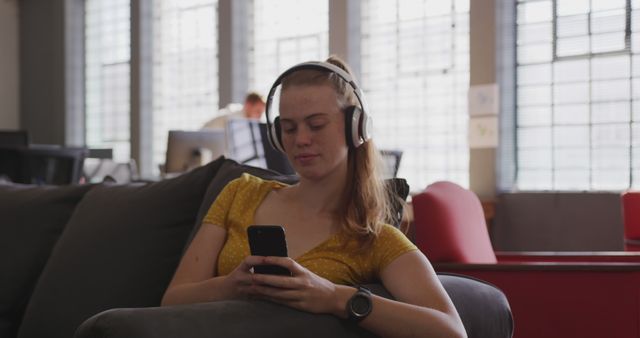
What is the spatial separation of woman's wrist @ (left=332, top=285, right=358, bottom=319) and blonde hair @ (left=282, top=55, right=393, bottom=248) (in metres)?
0.31

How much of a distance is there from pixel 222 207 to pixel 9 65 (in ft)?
34.8

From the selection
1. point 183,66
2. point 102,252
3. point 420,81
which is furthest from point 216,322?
point 183,66

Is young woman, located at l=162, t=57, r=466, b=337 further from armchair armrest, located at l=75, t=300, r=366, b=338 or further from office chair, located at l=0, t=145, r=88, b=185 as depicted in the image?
office chair, located at l=0, t=145, r=88, b=185

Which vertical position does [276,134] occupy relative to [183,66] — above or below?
below

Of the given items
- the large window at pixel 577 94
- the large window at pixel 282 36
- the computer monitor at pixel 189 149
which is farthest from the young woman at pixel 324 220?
the large window at pixel 282 36

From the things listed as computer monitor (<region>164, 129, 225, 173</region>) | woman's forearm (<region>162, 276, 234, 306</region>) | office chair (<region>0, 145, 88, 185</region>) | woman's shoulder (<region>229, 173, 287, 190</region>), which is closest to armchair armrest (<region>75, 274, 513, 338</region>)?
woman's forearm (<region>162, 276, 234, 306</region>)

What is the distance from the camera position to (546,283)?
242cm

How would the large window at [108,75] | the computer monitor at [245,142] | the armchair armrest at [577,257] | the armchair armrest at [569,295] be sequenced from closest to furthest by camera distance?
1. the armchair armrest at [569,295]
2. the armchair armrest at [577,257]
3. the computer monitor at [245,142]
4. the large window at [108,75]

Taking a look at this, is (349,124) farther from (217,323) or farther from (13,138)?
(13,138)

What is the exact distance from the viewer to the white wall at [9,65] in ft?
37.4

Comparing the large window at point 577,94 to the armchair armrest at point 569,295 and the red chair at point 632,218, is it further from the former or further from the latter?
the armchair armrest at point 569,295

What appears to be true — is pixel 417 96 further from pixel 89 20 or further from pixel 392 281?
A: pixel 392 281

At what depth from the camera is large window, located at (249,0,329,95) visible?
857 centimetres

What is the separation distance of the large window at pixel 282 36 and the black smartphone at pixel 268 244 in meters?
7.03
